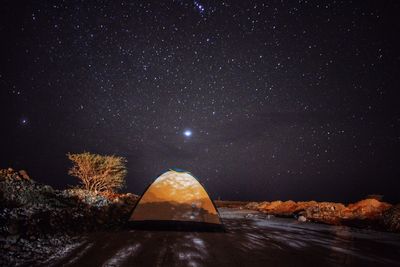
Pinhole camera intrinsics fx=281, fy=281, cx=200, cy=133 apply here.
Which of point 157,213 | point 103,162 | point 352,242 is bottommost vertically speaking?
point 352,242

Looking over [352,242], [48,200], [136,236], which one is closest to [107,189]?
[48,200]

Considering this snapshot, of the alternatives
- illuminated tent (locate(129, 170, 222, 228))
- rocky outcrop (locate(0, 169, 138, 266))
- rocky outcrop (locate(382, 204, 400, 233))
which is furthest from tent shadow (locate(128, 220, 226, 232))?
rocky outcrop (locate(382, 204, 400, 233))

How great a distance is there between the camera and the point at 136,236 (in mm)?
9586

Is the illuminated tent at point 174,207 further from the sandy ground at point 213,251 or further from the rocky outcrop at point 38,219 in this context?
the sandy ground at point 213,251

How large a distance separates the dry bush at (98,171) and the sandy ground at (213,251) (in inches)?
638

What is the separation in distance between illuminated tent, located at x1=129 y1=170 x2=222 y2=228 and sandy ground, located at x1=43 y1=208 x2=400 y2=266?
1.25 meters

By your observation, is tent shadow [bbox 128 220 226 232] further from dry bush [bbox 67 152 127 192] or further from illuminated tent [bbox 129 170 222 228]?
dry bush [bbox 67 152 127 192]

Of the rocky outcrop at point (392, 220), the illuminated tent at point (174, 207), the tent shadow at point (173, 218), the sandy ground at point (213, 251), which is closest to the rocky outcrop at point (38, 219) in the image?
the sandy ground at point (213, 251)

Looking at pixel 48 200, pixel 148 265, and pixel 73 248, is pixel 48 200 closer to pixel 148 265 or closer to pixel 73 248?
pixel 73 248

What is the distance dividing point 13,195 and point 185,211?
7.92 m

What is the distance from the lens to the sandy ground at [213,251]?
21.3 ft

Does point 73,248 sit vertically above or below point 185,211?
below

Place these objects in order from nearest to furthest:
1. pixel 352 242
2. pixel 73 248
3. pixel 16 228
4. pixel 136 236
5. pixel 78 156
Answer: pixel 73 248 < pixel 16 228 < pixel 136 236 < pixel 352 242 < pixel 78 156

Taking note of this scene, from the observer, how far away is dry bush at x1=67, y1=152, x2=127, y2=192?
2495 cm
